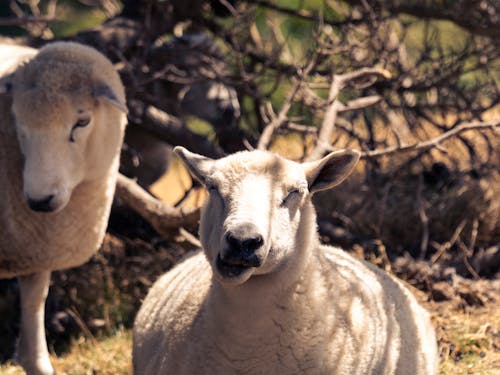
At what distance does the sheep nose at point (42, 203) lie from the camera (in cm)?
389

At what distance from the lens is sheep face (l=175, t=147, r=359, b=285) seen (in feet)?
9.21

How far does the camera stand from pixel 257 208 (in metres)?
2.89

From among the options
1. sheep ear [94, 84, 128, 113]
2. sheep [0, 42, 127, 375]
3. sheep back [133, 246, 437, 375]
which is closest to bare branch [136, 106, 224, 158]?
sheep [0, 42, 127, 375]

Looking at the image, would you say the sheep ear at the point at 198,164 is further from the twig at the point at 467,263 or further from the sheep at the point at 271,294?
the twig at the point at 467,263

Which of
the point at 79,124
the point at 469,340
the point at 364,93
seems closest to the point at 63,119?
the point at 79,124

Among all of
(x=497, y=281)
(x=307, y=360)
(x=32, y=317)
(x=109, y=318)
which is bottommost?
(x=109, y=318)

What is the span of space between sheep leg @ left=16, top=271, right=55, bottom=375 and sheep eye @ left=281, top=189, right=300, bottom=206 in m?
1.99

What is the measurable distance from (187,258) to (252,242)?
5.39 ft

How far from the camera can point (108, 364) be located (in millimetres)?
4637

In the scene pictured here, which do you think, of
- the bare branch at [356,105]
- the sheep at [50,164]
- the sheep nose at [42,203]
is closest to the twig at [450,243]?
the bare branch at [356,105]

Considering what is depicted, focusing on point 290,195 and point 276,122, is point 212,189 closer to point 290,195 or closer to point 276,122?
point 290,195

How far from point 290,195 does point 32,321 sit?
2.09 meters

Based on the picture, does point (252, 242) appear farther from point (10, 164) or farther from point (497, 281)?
point (497, 281)

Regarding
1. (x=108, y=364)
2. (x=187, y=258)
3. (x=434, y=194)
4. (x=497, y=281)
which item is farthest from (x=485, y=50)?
(x=108, y=364)
